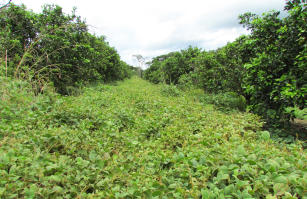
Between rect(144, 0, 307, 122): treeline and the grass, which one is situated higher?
rect(144, 0, 307, 122): treeline

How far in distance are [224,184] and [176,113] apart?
9.32 ft

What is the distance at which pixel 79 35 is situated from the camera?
7.23 m

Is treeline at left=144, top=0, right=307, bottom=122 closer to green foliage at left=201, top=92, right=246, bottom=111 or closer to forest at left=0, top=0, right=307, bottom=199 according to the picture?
forest at left=0, top=0, right=307, bottom=199

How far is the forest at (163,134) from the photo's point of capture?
1528 mm

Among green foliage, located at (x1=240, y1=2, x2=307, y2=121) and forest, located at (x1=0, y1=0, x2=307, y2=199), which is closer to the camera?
forest, located at (x1=0, y1=0, x2=307, y2=199)

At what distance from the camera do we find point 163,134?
319 cm

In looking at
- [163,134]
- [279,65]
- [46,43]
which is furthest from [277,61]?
[46,43]

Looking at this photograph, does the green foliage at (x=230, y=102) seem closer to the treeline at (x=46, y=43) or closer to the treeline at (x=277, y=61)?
the treeline at (x=277, y=61)

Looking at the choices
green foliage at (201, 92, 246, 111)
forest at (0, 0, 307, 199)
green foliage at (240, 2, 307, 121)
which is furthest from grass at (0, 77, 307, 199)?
green foliage at (201, 92, 246, 111)

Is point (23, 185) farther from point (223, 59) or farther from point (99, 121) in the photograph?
point (223, 59)

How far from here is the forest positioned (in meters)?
1.53

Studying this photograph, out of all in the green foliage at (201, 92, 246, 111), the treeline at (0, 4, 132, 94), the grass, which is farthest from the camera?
the green foliage at (201, 92, 246, 111)

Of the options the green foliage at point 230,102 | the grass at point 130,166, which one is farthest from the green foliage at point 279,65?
the grass at point 130,166

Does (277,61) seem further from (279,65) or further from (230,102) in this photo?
→ (230,102)
